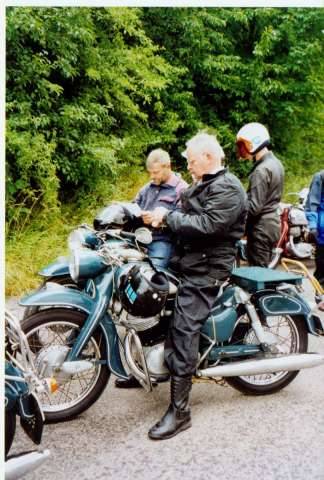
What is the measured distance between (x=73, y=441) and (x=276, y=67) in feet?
17.6

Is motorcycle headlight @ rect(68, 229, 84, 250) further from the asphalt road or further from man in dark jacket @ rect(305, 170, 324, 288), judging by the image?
man in dark jacket @ rect(305, 170, 324, 288)

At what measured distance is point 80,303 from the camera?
9.37ft

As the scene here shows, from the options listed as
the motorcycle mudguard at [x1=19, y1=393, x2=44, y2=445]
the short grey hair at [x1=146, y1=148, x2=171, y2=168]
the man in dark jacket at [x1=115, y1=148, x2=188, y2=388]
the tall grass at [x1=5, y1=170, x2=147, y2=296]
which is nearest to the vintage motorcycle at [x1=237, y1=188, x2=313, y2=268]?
the tall grass at [x1=5, y1=170, x2=147, y2=296]

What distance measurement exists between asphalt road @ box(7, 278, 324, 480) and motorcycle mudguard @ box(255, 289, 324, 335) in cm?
46

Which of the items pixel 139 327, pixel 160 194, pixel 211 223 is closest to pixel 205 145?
pixel 211 223

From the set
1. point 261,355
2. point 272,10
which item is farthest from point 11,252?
point 272,10

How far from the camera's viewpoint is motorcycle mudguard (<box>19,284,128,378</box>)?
2797 millimetres

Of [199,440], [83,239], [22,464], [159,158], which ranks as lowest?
[199,440]

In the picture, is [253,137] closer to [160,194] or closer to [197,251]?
[160,194]

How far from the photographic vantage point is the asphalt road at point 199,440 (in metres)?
2.56

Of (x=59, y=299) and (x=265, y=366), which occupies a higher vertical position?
(x=59, y=299)

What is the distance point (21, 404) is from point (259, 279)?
59.3 inches

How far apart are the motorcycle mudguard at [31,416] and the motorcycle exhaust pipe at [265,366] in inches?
37.7

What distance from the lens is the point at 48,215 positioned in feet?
18.8
